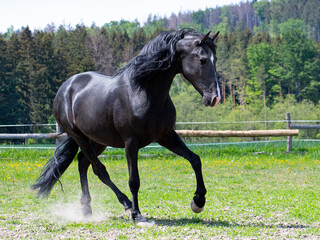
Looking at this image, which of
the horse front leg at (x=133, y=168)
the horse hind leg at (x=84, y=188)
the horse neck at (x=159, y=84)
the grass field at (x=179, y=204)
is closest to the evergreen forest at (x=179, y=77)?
the grass field at (x=179, y=204)

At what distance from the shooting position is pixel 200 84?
4.48m

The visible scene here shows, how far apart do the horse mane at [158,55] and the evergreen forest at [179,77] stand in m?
39.1

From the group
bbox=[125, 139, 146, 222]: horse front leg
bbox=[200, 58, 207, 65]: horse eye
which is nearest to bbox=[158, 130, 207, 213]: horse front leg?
bbox=[125, 139, 146, 222]: horse front leg

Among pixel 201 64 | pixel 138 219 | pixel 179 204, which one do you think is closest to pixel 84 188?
pixel 138 219

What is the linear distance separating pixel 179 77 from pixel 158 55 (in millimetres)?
62634

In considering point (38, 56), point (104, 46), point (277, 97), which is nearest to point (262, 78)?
point (277, 97)

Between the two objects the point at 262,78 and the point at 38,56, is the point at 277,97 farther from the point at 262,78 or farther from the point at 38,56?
the point at 38,56

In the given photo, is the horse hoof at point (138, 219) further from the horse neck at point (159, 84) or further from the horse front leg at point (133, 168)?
the horse neck at point (159, 84)

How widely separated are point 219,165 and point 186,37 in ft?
24.7

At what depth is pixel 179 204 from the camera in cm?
638

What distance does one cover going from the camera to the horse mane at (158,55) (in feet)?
15.6

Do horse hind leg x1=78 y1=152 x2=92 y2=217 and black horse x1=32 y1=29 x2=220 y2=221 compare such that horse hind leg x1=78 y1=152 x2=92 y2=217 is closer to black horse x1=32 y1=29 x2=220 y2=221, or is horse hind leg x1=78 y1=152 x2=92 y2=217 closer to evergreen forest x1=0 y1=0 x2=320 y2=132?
black horse x1=32 y1=29 x2=220 y2=221

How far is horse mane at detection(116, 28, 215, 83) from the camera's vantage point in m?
4.75

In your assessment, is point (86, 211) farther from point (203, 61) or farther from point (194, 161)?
point (203, 61)
